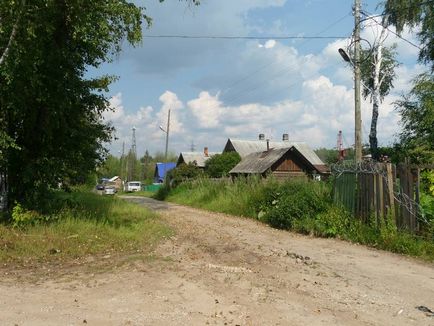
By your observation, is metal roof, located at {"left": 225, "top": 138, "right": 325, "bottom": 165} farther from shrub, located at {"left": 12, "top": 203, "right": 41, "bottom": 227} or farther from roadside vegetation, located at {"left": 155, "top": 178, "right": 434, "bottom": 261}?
shrub, located at {"left": 12, "top": 203, "right": 41, "bottom": 227}

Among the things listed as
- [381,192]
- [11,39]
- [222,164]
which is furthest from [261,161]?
[11,39]

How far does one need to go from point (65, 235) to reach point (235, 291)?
5051 millimetres

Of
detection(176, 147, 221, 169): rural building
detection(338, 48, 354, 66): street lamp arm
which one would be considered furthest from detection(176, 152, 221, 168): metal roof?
detection(338, 48, 354, 66): street lamp arm

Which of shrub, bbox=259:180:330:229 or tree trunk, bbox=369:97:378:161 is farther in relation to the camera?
tree trunk, bbox=369:97:378:161

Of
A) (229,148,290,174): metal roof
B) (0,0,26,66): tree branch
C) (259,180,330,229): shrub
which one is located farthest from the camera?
(229,148,290,174): metal roof

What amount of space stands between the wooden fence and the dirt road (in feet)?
3.84

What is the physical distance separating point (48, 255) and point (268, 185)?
10.3m

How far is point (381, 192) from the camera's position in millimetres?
12227

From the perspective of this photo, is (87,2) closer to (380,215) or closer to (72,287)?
(72,287)

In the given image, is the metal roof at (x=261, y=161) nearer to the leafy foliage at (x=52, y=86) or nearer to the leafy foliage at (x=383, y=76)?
the leafy foliage at (x=383, y=76)

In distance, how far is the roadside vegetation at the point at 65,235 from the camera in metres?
9.73

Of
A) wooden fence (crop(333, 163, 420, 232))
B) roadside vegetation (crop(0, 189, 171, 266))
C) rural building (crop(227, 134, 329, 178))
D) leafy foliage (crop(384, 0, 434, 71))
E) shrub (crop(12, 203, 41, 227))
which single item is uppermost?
leafy foliage (crop(384, 0, 434, 71))

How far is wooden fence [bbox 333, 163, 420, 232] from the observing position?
37.2ft

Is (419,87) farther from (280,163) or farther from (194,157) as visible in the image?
(194,157)
